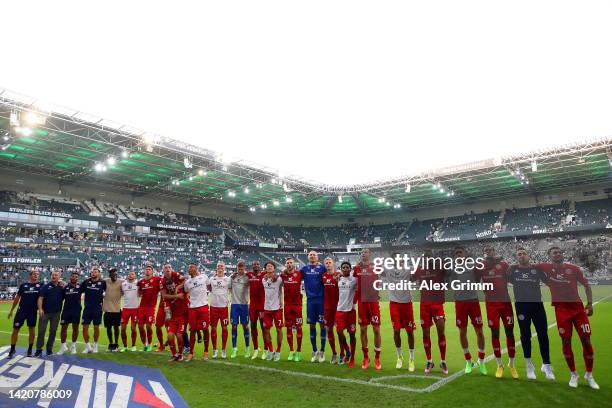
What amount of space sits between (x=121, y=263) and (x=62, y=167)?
1073cm

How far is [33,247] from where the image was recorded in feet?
107

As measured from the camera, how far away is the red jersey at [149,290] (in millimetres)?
10438

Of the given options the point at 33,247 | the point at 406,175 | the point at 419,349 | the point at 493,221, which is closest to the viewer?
the point at 419,349

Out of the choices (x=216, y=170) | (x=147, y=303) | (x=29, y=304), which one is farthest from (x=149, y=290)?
(x=216, y=170)

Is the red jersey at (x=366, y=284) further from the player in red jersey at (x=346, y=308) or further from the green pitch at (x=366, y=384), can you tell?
the green pitch at (x=366, y=384)

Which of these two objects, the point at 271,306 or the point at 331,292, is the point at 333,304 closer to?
the point at 331,292

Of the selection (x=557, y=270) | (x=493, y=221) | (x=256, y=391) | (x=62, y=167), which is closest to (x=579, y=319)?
(x=557, y=270)

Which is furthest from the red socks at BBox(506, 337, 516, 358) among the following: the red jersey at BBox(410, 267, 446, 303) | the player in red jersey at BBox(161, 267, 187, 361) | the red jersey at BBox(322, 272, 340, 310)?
the player in red jersey at BBox(161, 267, 187, 361)

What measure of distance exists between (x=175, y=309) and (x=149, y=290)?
194 centimetres

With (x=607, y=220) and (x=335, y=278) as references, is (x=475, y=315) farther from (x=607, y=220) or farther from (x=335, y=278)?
(x=607, y=220)

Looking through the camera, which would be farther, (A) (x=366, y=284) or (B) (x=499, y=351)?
(A) (x=366, y=284)

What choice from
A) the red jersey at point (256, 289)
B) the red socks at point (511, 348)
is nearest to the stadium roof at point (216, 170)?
the red jersey at point (256, 289)

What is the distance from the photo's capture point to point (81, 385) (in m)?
6.86

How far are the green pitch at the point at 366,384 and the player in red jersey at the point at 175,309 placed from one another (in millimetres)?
402
